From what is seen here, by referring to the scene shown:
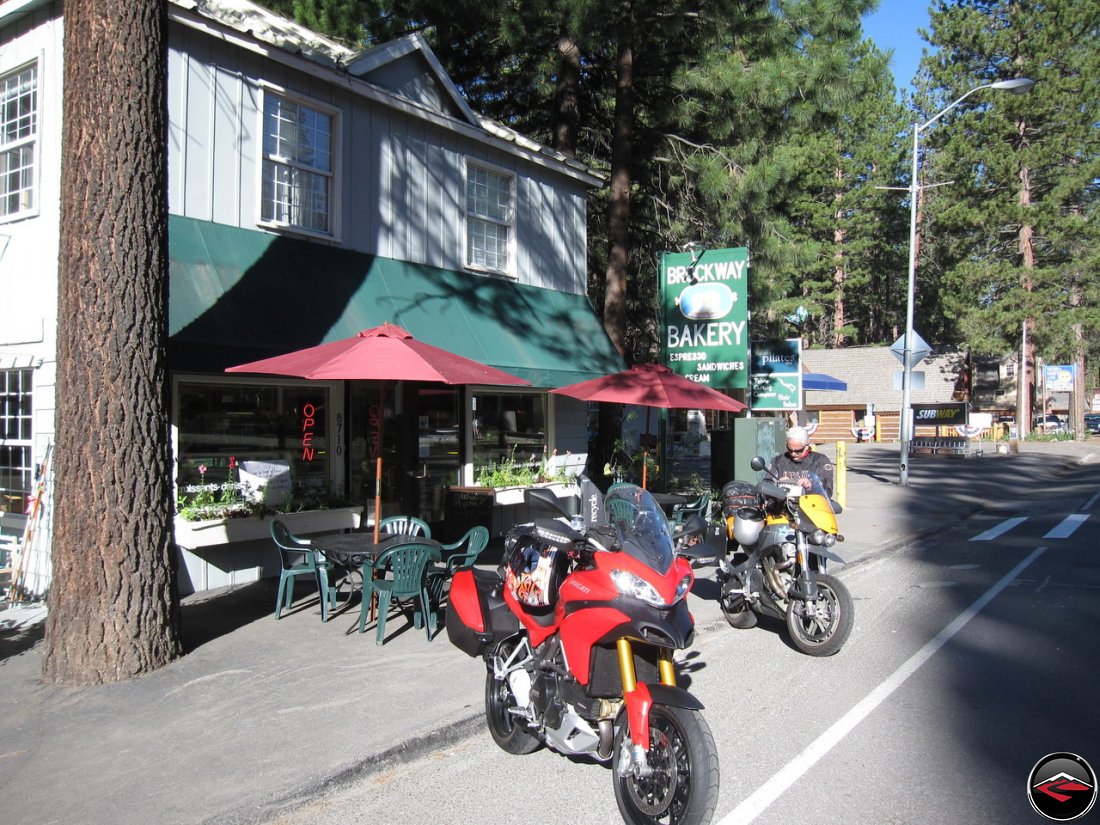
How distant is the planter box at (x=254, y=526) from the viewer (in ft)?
26.7

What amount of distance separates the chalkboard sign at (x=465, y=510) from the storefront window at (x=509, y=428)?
0.71 m

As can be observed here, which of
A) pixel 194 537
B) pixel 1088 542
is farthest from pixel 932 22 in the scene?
pixel 194 537

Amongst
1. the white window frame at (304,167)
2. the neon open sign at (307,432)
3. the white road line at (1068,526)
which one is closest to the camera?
the white window frame at (304,167)

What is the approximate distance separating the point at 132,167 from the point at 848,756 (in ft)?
19.3

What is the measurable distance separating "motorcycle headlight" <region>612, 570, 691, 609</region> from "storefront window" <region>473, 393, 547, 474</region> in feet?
26.7

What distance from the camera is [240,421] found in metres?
9.16

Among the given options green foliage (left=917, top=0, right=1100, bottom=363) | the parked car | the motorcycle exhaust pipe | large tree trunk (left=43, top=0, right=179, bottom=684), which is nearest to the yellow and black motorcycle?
the motorcycle exhaust pipe

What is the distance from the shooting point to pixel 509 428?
12406mm

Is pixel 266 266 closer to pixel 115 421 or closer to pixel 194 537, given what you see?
pixel 194 537

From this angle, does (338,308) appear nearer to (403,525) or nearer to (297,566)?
(403,525)

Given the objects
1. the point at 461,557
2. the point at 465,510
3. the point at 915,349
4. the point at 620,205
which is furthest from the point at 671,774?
the point at 915,349

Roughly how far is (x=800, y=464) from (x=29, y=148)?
26.7 feet

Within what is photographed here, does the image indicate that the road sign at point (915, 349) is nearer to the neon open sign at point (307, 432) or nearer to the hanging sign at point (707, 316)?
the hanging sign at point (707, 316)

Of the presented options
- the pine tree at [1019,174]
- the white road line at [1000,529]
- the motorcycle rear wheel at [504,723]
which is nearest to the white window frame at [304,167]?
the motorcycle rear wheel at [504,723]
